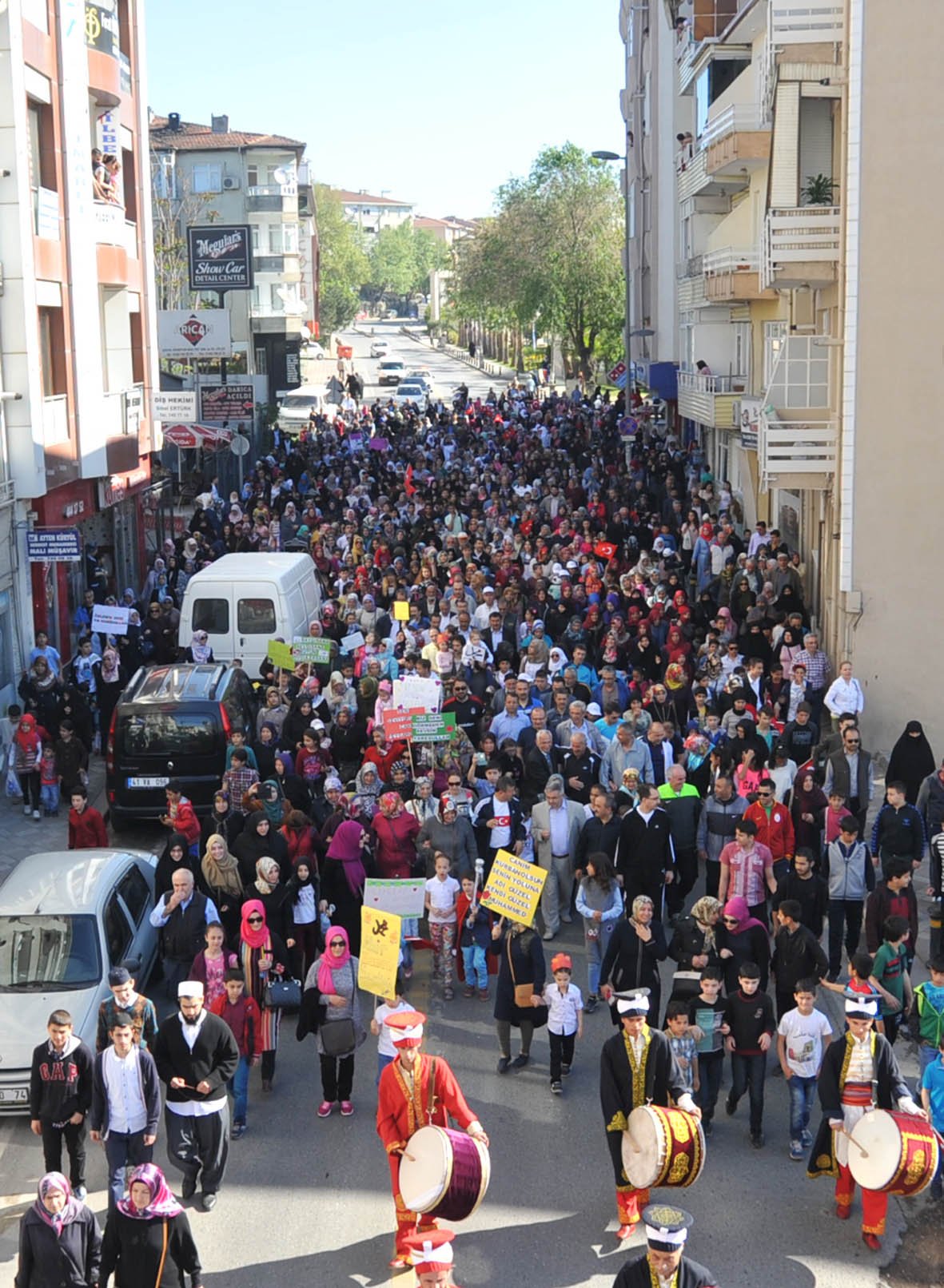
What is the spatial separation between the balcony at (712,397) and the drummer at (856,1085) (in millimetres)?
23057

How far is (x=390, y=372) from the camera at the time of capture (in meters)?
112

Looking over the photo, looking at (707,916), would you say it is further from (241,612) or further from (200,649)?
(241,612)

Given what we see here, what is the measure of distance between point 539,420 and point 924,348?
3137 cm

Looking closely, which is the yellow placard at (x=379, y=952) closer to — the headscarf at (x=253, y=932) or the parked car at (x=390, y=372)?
the headscarf at (x=253, y=932)

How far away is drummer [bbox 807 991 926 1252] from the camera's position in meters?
9.54

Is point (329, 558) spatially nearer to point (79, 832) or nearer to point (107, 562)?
point (107, 562)

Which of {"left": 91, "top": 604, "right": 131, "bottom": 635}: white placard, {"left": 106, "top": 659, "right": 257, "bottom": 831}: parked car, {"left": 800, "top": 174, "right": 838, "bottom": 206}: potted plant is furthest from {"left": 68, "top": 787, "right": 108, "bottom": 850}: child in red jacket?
{"left": 800, "top": 174, "right": 838, "bottom": 206}: potted plant

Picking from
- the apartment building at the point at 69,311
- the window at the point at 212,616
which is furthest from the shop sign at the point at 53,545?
the window at the point at 212,616

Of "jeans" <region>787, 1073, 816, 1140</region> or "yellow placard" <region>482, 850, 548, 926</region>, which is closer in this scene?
"jeans" <region>787, 1073, 816, 1140</region>

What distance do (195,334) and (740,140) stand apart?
1732 cm

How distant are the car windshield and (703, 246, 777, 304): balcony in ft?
65.0

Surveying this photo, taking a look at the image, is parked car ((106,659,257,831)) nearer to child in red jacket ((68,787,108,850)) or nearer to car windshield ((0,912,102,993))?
child in red jacket ((68,787,108,850))

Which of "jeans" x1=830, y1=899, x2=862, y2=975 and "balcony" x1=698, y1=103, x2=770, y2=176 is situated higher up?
"balcony" x1=698, y1=103, x2=770, y2=176

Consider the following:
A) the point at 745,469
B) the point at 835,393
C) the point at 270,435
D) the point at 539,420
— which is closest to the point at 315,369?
the point at 270,435
